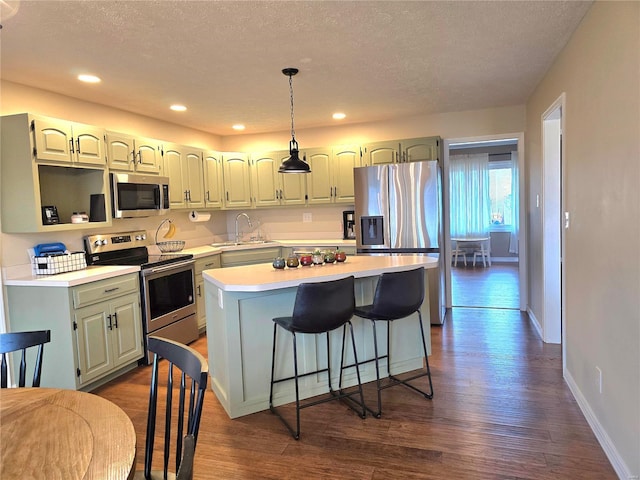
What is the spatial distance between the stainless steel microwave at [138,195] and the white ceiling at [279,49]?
2.35ft

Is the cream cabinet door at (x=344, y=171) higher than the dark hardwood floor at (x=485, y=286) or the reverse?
higher

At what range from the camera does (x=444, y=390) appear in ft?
9.84

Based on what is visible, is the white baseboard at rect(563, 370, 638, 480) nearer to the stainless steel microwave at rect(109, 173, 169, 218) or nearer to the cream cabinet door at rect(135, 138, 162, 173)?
the stainless steel microwave at rect(109, 173, 169, 218)

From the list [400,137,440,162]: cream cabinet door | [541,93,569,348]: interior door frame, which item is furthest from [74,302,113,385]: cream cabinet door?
[541,93,569,348]: interior door frame

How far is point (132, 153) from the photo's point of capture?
156 inches

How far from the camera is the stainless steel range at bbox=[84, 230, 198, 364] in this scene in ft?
12.2

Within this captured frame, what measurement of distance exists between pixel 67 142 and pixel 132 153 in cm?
73

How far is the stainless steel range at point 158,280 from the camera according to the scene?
3.72 meters

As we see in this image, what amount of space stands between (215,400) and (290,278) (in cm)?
111

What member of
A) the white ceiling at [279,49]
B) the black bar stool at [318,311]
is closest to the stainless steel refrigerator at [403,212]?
the white ceiling at [279,49]

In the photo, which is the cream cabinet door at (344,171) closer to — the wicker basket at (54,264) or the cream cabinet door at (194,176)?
the cream cabinet door at (194,176)

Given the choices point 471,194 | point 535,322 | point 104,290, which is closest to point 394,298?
point 104,290

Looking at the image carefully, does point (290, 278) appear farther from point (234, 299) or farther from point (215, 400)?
point (215, 400)

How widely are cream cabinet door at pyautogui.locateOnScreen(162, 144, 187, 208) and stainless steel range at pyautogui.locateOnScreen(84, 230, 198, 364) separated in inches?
19.5
